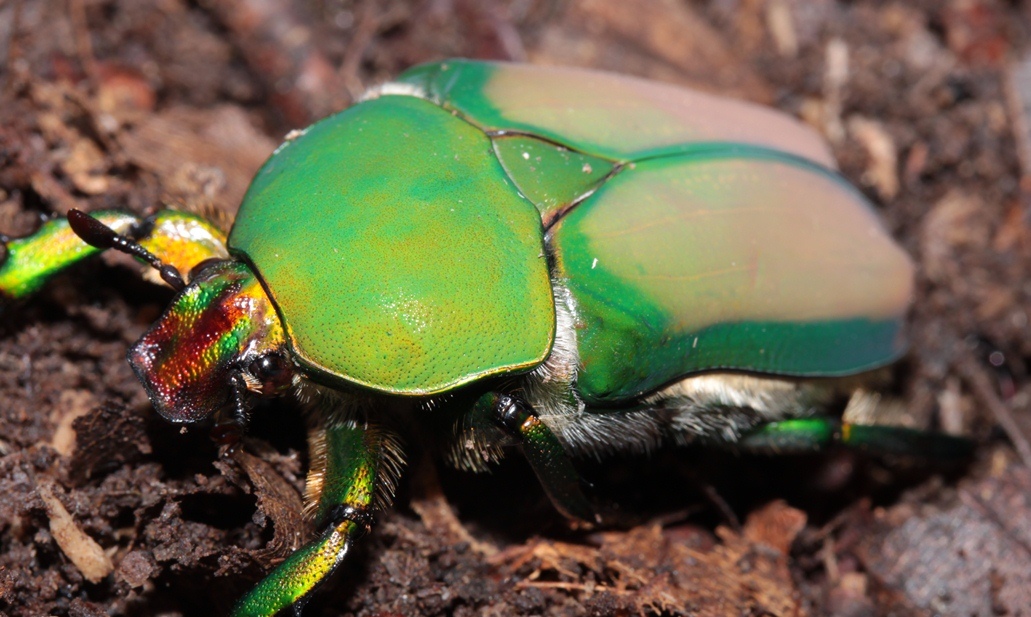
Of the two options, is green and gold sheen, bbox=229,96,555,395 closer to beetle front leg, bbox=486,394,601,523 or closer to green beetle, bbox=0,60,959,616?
green beetle, bbox=0,60,959,616

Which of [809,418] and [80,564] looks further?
[809,418]

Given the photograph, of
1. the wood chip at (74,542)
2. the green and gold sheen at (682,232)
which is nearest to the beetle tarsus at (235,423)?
the wood chip at (74,542)

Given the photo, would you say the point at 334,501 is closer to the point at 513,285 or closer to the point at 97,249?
the point at 513,285

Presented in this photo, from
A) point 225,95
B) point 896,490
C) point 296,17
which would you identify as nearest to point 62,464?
point 225,95

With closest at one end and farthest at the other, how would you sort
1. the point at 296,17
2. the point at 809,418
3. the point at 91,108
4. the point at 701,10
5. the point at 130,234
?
the point at 130,234 < the point at 809,418 < the point at 91,108 < the point at 296,17 < the point at 701,10

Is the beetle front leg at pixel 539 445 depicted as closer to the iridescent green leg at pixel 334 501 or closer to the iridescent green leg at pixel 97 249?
the iridescent green leg at pixel 334 501

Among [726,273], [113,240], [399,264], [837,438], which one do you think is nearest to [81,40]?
[113,240]

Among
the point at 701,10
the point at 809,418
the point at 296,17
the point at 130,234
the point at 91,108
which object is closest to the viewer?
the point at 130,234

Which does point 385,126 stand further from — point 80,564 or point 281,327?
point 80,564
